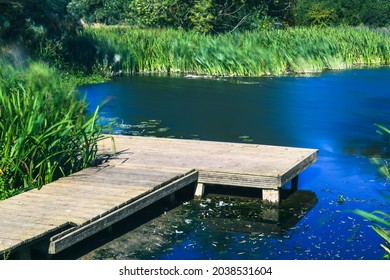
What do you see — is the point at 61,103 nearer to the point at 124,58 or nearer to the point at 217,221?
the point at 217,221

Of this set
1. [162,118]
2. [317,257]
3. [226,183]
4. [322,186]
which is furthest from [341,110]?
[317,257]

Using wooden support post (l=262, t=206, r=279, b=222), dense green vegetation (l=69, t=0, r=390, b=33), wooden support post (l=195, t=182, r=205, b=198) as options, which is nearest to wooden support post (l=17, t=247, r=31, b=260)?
wooden support post (l=262, t=206, r=279, b=222)

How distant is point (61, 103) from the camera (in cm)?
905

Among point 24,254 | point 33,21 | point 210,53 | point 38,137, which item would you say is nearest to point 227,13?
point 210,53

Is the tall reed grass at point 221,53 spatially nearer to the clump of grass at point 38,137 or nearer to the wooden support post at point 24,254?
the clump of grass at point 38,137

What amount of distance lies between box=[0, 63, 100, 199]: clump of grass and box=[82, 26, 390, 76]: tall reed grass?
11837 millimetres

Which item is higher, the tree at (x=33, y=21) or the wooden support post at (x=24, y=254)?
the tree at (x=33, y=21)

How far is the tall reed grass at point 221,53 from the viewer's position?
68.8ft

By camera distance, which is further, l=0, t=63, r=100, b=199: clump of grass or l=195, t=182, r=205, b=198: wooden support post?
l=195, t=182, r=205, b=198: wooden support post

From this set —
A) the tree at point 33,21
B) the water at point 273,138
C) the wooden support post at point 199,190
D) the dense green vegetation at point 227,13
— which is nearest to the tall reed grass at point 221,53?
the water at point 273,138

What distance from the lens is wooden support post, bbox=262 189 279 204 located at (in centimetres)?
874

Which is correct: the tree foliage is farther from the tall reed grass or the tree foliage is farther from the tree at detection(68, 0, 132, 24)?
the tall reed grass

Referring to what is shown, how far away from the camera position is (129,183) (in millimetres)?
8281

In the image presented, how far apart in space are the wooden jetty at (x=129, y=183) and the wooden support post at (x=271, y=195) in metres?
0.01
